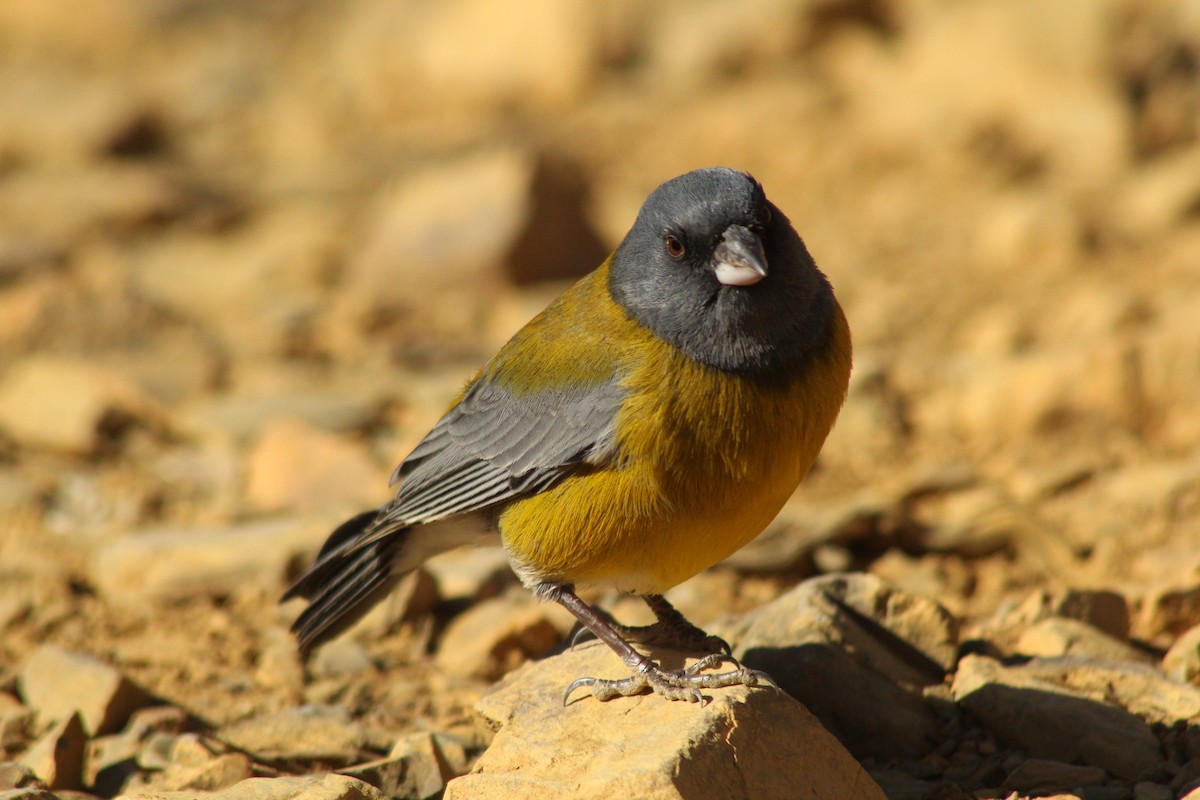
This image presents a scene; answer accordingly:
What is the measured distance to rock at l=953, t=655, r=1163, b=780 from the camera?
14.0ft

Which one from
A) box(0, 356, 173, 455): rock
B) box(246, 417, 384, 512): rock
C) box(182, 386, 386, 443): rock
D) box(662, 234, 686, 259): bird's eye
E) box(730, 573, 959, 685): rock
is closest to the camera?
box(662, 234, 686, 259): bird's eye

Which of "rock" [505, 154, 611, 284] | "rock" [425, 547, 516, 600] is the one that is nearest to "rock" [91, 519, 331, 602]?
"rock" [425, 547, 516, 600]

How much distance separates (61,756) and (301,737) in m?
0.79

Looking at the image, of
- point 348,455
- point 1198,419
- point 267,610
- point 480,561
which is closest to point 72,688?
point 267,610

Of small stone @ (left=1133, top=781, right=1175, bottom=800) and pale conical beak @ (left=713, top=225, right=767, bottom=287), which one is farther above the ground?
pale conical beak @ (left=713, top=225, right=767, bottom=287)

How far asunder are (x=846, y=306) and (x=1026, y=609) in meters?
4.40

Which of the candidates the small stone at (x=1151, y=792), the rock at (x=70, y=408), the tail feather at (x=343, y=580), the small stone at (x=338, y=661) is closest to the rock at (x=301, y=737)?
the tail feather at (x=343, y=580)

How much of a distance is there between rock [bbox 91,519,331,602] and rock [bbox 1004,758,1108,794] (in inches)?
134

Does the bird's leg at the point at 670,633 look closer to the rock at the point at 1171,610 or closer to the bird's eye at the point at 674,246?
the bird's eye at the point at 674,246

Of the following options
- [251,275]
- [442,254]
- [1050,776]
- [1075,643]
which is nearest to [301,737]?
[1050,776]

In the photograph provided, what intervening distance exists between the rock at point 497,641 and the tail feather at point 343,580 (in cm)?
47

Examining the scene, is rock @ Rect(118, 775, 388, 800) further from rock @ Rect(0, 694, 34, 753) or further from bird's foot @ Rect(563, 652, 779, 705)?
rock @ Rect(0, 694, 34, 753)

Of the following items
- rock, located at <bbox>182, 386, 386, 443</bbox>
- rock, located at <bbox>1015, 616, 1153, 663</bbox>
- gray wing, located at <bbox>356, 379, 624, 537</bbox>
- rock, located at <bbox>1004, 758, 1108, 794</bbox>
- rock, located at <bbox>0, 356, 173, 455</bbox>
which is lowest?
rock, located at <bbox>1004, 758, 1108, 794</bbox>

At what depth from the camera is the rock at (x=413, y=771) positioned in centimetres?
444
